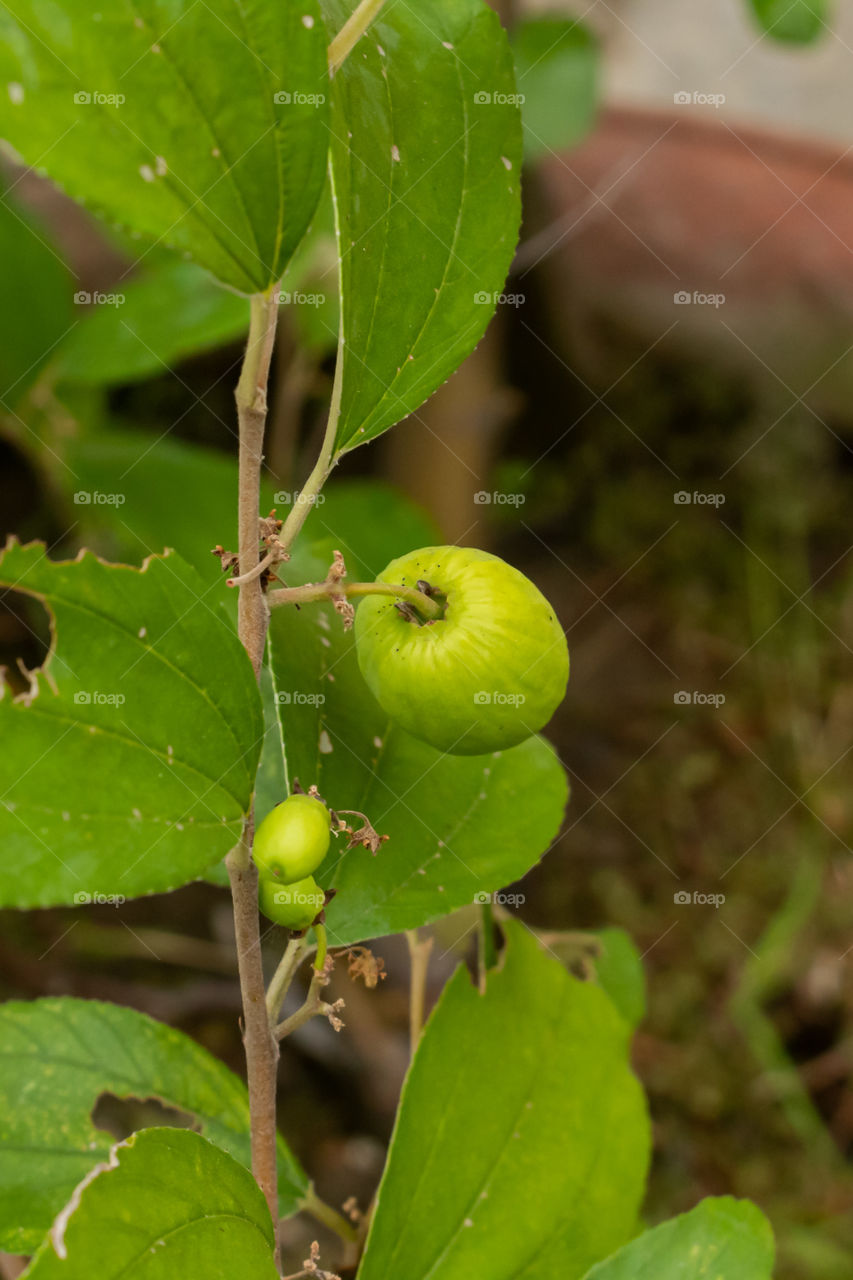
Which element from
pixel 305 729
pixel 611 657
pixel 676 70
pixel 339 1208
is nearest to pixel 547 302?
pixel 611 657

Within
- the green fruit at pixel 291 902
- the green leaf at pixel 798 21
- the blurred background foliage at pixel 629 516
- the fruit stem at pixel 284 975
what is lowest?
the blurred background foliage at pixel 629 516

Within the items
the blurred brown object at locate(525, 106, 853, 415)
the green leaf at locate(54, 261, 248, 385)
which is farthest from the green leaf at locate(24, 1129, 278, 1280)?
the blurred brown object at locate(525, 106, 853, 415)

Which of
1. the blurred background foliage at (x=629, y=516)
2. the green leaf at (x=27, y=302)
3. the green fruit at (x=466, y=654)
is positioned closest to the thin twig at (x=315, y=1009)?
the green fruit at (x=466, y=654)

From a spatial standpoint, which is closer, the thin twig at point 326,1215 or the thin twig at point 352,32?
the thin twig at point 352,32

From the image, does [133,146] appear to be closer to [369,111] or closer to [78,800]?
[369,111]

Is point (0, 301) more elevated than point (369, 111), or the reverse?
→ point (369, 111)

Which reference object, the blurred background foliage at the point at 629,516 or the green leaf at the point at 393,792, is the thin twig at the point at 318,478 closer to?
the green leaf at the point at 393,792
